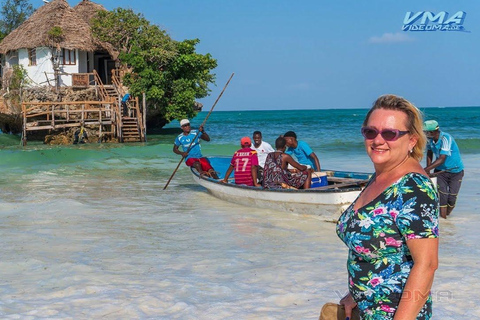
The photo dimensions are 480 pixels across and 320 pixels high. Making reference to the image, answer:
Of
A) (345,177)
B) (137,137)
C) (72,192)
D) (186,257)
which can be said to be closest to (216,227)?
(186,257)

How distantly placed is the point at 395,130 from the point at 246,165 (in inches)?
320

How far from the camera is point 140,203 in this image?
37.6 ft

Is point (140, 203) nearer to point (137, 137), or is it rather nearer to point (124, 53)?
point (137, 137)

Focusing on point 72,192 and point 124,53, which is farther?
point 124,53

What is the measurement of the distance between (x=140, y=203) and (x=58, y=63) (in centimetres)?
2280

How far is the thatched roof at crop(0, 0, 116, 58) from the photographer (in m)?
31.6

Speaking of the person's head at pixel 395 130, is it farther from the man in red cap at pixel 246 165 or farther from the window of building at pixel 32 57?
the window of building at pixel 32 57

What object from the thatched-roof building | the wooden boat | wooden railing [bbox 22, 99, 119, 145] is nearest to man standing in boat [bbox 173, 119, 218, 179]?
the wooden boat

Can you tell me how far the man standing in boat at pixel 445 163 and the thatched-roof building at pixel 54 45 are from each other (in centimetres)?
2658

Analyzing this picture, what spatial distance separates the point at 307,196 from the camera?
905 centimetres

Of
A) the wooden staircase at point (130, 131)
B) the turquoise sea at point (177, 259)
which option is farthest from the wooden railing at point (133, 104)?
the turquoise sea at point (177, 259)

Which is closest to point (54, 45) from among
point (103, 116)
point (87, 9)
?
point (103, 116)

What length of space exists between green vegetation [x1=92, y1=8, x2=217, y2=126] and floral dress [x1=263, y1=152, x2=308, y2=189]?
21.8 metres

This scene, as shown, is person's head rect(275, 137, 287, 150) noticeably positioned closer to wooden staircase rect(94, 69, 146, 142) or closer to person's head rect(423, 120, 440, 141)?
person's head rect(423, 120, 440, 141)
